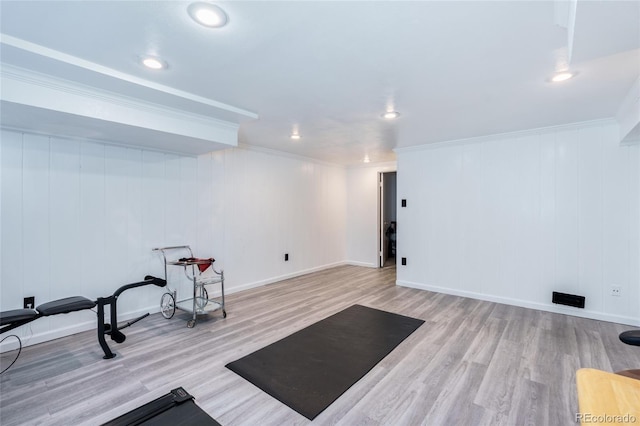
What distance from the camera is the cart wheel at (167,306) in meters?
3.53

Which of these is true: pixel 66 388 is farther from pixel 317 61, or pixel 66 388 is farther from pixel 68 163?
pixel 317 61

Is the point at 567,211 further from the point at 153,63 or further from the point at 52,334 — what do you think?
the point at 52,334

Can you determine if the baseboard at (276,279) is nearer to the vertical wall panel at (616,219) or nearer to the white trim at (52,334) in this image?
the white trim at (52,334)

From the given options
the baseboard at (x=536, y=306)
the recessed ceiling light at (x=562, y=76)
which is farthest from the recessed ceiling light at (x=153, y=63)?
the baseboard at (x=536, y=306)

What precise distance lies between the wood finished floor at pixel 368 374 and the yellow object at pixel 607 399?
1149 millimetres

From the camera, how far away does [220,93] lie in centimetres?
262

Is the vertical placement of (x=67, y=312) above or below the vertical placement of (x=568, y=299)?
above

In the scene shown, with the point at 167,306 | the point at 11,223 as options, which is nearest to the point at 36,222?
the point at 11,223

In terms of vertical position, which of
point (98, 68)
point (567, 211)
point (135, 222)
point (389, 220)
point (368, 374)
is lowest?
point (368, 374)

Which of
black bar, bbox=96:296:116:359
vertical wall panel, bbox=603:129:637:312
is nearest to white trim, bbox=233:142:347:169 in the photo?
black bar, bbox=96:296:116:359

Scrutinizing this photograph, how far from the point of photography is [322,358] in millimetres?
2539

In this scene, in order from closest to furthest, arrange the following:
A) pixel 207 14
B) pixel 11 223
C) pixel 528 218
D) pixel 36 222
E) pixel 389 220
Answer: pixel 207 14 → pixel 11 223 → pixel 36 222 → pixel 528 218 → pixel 389 220

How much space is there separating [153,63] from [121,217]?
2108 mm

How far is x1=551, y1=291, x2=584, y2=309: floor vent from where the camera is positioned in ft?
11.5
